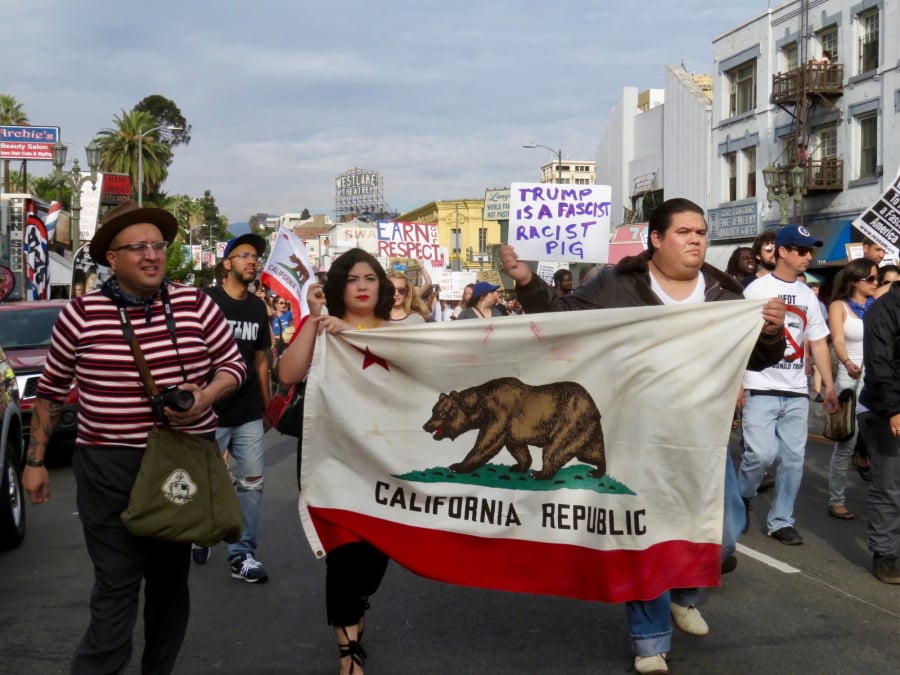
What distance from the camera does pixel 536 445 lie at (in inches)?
180

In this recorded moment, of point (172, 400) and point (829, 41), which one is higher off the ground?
point (829, 41)

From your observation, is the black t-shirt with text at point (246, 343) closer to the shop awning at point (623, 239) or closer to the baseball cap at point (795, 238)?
the baseball cap at point (795, 238)

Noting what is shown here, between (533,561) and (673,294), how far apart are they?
53.0 inches

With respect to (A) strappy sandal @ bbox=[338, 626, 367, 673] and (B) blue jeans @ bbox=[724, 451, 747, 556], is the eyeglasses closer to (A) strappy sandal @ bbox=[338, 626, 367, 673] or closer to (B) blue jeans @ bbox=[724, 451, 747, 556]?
(A) strappy sandal @ bbox=[338, 626, 367, 673]

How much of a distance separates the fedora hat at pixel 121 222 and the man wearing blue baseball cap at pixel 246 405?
2302 mm

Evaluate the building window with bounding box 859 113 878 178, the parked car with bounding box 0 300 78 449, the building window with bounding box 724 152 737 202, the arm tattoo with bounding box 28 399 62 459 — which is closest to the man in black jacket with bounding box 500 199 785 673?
the arm tattoo with bounding box 28 399 62 459

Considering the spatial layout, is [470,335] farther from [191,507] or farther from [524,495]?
[191,507]

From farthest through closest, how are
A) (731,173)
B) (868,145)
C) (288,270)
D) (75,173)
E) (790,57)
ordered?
(731,173)
(790,57)
(868,145)
(75,173)
(288,270)

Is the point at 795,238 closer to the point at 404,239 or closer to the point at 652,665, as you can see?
the point at 652,665

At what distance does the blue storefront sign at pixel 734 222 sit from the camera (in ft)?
114

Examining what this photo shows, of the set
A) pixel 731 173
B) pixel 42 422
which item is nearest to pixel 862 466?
pixel 42 422

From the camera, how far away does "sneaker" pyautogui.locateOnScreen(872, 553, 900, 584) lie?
6328 millimetres

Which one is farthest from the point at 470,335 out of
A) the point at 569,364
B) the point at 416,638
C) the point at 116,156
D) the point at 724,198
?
the point at 116,156

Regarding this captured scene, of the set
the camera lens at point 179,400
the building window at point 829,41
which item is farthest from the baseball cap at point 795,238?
the building window at point 829,41
